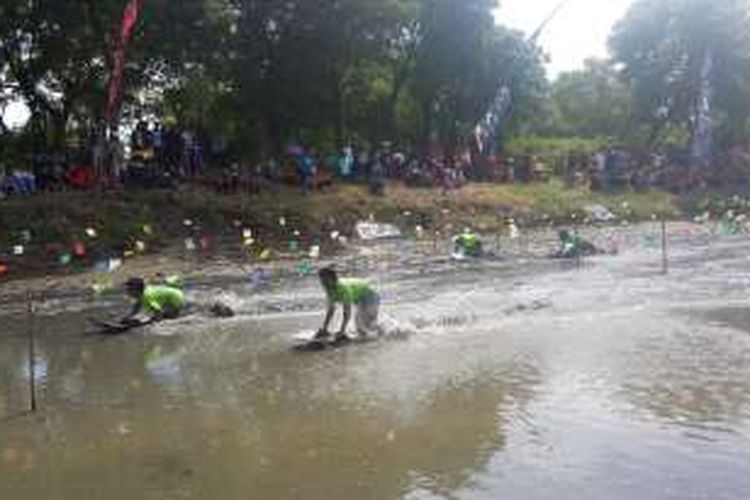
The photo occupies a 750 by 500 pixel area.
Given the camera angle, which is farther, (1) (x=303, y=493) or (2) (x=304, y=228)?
(2) (x=304, y=228)

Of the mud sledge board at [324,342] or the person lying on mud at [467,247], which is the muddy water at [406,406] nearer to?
the mud sledge board at [324,342]

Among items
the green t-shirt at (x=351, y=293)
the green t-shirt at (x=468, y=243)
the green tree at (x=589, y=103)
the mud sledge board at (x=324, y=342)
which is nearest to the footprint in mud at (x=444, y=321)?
the green t-shirt at (x=351, y=293)

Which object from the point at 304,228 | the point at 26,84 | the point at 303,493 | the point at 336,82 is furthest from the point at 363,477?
the point at 336,82

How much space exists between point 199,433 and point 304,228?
2551 cm

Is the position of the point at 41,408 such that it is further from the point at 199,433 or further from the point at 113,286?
the point at 113,286

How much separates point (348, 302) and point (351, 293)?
0.20 metres

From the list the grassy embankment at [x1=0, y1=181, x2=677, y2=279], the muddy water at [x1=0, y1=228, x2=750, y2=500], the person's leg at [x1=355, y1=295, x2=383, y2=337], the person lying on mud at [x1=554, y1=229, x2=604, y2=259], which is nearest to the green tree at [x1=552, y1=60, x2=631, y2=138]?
the grassy embankment at [x1=0, y1=181, x2=677, y2=279]

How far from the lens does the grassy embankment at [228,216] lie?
118 feet

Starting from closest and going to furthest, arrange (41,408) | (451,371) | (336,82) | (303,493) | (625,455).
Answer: (303,493) → (625,455) → (41,408) → (451,371) → (336,82)

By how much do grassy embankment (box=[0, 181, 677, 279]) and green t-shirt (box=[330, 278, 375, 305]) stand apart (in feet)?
46.7

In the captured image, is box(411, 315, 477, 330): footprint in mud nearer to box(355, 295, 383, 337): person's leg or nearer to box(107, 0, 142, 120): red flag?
box(355, 295, 383, 337): person's leg

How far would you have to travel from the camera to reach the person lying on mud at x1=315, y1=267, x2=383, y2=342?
21578 mm

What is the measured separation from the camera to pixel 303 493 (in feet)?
41.2

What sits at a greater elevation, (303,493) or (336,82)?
(336,82)
